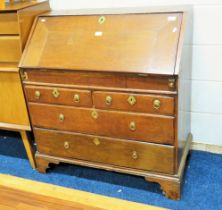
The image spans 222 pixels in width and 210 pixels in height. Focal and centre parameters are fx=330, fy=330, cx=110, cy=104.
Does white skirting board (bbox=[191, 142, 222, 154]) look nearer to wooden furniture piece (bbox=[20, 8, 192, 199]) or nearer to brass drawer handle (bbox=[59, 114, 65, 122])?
wooden furniture piece (bbox=[20, 8, 192, 199])

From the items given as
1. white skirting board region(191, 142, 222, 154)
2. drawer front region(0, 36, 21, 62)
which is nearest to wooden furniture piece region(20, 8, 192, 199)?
drawer front region(0, 36, 21, 62)

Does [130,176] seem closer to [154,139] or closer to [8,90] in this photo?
[154,139]

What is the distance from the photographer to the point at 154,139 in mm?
1763

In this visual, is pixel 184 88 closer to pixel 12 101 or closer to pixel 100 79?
pixel 100 79

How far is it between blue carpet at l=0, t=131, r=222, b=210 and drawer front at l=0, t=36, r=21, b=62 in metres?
0.77

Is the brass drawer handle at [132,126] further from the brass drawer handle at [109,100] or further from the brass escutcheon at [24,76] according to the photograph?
the brass escutcheon at [24,76]

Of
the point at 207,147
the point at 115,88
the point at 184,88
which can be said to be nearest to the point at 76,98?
the point at 115,88

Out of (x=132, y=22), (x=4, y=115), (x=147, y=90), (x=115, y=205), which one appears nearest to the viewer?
(x=147, y=90)

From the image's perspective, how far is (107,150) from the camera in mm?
1933

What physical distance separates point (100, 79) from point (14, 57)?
0.63 m

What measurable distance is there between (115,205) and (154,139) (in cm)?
46

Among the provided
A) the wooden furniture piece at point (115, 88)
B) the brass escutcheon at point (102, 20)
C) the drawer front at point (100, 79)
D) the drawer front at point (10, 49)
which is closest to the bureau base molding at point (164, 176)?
the wooden furniture piece at point (115, 88)

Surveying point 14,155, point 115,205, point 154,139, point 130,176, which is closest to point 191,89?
point 154,139

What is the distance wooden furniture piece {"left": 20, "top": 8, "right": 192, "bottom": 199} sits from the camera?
5.44 feet
